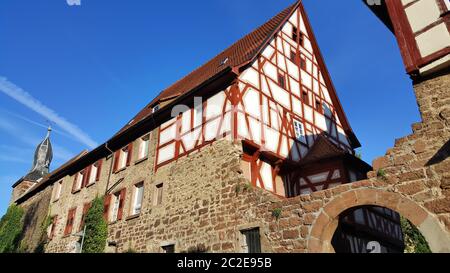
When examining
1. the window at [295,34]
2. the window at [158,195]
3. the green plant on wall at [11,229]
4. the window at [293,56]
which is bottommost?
the window at [158,195]

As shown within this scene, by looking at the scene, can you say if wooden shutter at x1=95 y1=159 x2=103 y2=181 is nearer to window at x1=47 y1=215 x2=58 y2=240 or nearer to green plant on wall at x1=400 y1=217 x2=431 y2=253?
window at x1=47 y1=215 x2=58 y2=240

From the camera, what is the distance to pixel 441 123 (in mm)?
6695

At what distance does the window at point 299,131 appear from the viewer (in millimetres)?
13656

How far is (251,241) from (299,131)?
614 centimetres

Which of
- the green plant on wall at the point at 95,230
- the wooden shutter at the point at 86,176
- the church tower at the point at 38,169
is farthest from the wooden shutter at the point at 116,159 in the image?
the church tower at the point at 38,169

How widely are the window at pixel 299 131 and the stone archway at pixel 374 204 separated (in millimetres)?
6143

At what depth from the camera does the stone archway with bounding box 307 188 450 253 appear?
238 inches

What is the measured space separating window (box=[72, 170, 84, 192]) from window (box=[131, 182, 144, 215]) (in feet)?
19.3

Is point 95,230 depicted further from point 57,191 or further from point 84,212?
→ point 57,191

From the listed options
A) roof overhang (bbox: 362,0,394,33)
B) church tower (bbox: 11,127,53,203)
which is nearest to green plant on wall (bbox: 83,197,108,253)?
roof overhang (bbox: 362,0,394,33)

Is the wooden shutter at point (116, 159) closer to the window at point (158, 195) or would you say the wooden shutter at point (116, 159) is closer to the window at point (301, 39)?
the window at point (158, 195)

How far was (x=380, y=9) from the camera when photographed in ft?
31.3

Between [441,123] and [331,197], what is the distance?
259 centimetres
